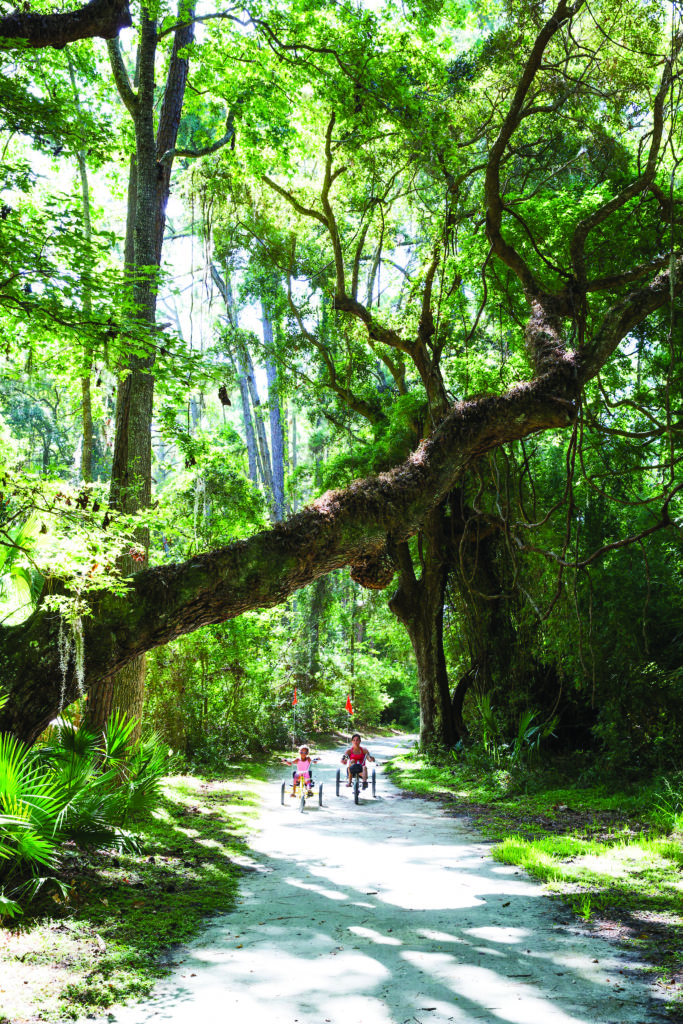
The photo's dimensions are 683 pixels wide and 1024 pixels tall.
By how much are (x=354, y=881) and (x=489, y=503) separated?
7365 millimetres

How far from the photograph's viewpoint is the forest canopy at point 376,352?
543 centimetres

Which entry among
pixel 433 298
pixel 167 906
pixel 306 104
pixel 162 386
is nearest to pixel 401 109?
pixel 306 104

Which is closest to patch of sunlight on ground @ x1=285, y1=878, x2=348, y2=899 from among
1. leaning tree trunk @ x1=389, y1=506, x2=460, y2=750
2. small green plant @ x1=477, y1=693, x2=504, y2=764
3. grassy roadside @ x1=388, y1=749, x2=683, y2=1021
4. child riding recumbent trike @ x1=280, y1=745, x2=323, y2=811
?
grassy roadside @ x1=388, y1=749, x2=683, y2=1021

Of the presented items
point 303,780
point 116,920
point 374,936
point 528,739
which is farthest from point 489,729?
point 116,920

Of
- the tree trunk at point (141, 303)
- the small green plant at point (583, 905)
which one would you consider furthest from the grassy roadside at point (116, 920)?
the small green plant at point (583, 905)

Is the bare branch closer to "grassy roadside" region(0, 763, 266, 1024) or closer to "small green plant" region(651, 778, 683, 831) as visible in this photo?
"grassy roadside" region(0, 763, 266, 1024)

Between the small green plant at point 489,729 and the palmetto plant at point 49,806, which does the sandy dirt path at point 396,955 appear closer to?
the palmetto plant at point 49,806

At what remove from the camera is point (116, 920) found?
184 inches

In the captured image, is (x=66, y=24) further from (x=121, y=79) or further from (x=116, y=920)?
(x=116, y=920)

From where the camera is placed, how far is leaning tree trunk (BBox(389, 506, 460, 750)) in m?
14.2

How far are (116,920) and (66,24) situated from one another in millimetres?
6932

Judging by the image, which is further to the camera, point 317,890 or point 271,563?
point 317,890

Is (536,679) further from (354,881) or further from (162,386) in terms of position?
(162,386)

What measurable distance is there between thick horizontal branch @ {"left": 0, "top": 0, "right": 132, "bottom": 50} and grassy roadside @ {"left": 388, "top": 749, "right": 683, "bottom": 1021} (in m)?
7.85
